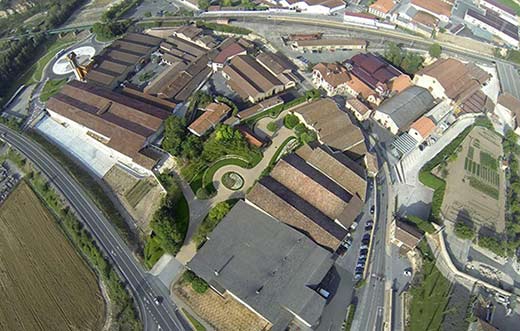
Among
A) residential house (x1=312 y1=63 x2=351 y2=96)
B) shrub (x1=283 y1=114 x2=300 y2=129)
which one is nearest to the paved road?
shrub (x1=283 y1=114 x2=300 y2=129)

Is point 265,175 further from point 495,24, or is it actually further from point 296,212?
point 495,24

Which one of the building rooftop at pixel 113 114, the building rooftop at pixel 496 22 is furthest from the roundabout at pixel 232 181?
the building rooftop at pixel 496 22

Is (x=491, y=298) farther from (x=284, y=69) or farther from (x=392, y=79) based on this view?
(x=284, y=69)

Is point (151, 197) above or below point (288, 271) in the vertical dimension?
below

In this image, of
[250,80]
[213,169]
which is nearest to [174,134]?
[213,169]

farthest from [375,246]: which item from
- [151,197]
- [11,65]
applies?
[11,65]

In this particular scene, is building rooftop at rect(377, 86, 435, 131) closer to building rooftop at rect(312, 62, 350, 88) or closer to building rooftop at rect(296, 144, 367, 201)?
building rooftop at rect(312, 62, 350, 88)
